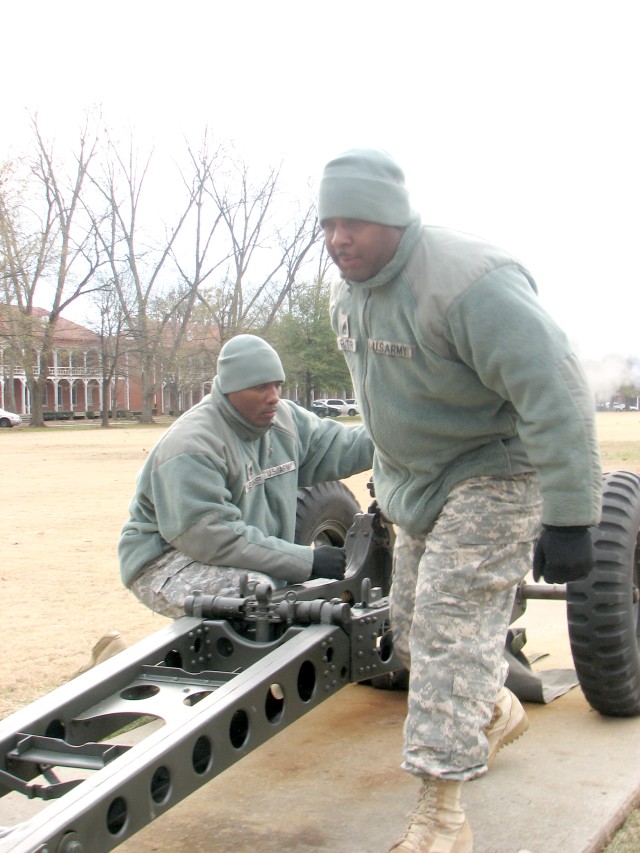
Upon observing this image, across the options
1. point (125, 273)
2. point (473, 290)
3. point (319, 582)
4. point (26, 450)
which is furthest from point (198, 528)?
point (125, 273)

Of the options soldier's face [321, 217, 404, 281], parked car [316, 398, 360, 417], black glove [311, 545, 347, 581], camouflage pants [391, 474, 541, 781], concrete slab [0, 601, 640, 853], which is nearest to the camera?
camouflage pants [391, 474, 541, 781]

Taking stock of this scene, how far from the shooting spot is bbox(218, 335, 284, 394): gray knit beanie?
14.3 feet

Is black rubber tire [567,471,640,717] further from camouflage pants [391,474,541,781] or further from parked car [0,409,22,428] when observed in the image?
parked car [0,409,22,428]

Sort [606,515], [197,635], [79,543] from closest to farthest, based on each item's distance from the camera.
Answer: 1. [197,635]
2. [606,515]
3. [79,543]

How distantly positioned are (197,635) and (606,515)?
1519 millimetres

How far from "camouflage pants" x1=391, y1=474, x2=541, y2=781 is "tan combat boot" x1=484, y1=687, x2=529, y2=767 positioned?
24 centimetres

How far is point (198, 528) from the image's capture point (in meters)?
4.09

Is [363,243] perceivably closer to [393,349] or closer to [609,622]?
[393,349]

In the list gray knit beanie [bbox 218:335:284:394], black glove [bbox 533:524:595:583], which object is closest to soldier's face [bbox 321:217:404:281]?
black glove [bbox 533:524:595:583]

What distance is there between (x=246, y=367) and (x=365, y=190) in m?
1.61

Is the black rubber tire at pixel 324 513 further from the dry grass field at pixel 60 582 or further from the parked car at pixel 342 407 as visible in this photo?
the parked car at pixel 342 407

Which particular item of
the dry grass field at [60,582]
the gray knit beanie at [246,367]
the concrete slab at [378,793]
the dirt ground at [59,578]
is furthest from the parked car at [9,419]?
the concrete slab at [378,793]

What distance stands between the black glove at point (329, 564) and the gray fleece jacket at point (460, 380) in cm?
108

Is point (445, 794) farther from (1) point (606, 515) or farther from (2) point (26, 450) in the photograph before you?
(2) point (26, 450)
